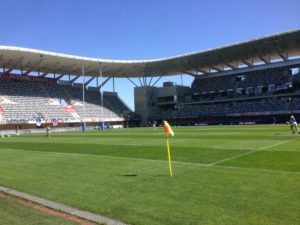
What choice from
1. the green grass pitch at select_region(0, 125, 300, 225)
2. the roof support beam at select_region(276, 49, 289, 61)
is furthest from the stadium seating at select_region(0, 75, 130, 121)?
the green grass pitch at select_region(0, 125, 300, 225)

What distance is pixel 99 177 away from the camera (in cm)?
1021

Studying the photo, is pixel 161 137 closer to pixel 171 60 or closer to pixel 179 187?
pixel 179 187

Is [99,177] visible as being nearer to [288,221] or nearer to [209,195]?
[209,195]

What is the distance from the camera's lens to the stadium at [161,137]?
6.83m

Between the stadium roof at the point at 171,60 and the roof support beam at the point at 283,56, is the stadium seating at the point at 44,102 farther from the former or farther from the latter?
the roof support beam at the point at 283,56

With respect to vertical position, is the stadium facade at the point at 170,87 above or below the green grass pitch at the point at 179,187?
above

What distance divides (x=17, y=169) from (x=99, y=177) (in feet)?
14.8

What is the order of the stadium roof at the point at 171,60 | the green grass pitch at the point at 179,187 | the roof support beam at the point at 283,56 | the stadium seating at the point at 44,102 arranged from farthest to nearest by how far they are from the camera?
the stadium seating at the point at 44,102 < the roof support beam at the point at 283,56 < the stadium roof at the point at 171,60 < the green grass pitch at the point at 179,187

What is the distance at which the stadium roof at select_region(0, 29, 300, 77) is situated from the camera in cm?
6031

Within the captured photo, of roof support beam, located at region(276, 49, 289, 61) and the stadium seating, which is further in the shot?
the stadium seating

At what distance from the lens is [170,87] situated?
90.2 meters

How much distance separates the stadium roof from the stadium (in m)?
0.26

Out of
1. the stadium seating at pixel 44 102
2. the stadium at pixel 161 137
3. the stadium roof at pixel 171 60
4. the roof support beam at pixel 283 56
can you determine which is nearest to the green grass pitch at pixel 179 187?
the stadium at pixel 161 137

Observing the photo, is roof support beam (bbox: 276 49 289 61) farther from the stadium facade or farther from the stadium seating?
the stadium seating
